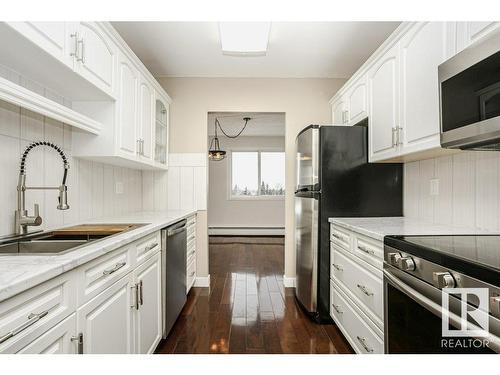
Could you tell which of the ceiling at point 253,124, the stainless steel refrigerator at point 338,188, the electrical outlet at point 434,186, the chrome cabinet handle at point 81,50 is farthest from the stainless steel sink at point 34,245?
the ceiling at point 253,124

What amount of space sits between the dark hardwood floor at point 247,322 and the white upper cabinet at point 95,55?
5.95 ft

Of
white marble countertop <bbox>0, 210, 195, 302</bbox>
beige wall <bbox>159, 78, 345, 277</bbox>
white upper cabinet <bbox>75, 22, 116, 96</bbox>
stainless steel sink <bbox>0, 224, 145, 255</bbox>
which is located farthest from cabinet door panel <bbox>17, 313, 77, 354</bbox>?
beige wall <bbox>159, 78, 345, 277</bbox>

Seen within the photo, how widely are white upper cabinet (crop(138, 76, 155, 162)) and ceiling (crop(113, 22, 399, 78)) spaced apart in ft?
1.35

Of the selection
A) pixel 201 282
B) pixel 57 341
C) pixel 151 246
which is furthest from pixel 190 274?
pixel 57 341

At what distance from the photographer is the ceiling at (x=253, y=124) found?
209 inches

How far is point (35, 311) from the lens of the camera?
83 cm

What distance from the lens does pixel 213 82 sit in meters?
3.38

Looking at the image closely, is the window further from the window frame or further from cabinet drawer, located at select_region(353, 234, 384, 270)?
cabinet drawer, located at select_region(353, 234, 384, 270)

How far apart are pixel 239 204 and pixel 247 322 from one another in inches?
184

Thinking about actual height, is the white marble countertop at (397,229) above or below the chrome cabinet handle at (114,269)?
above

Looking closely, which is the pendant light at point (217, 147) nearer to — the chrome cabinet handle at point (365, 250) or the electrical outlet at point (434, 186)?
the electrical outlet at point (434, 186)

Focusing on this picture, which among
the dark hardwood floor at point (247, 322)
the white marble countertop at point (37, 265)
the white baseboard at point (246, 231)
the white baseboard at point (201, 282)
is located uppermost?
the white marble countertop at point (37, 265)

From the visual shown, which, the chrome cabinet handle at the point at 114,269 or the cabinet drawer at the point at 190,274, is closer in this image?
the chrome cabinet handle at the point at 114,269

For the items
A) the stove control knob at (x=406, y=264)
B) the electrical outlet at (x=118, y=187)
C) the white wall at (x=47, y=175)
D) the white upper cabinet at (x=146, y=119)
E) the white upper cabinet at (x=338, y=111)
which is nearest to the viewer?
the stove control knob at (x=406, y=264)
